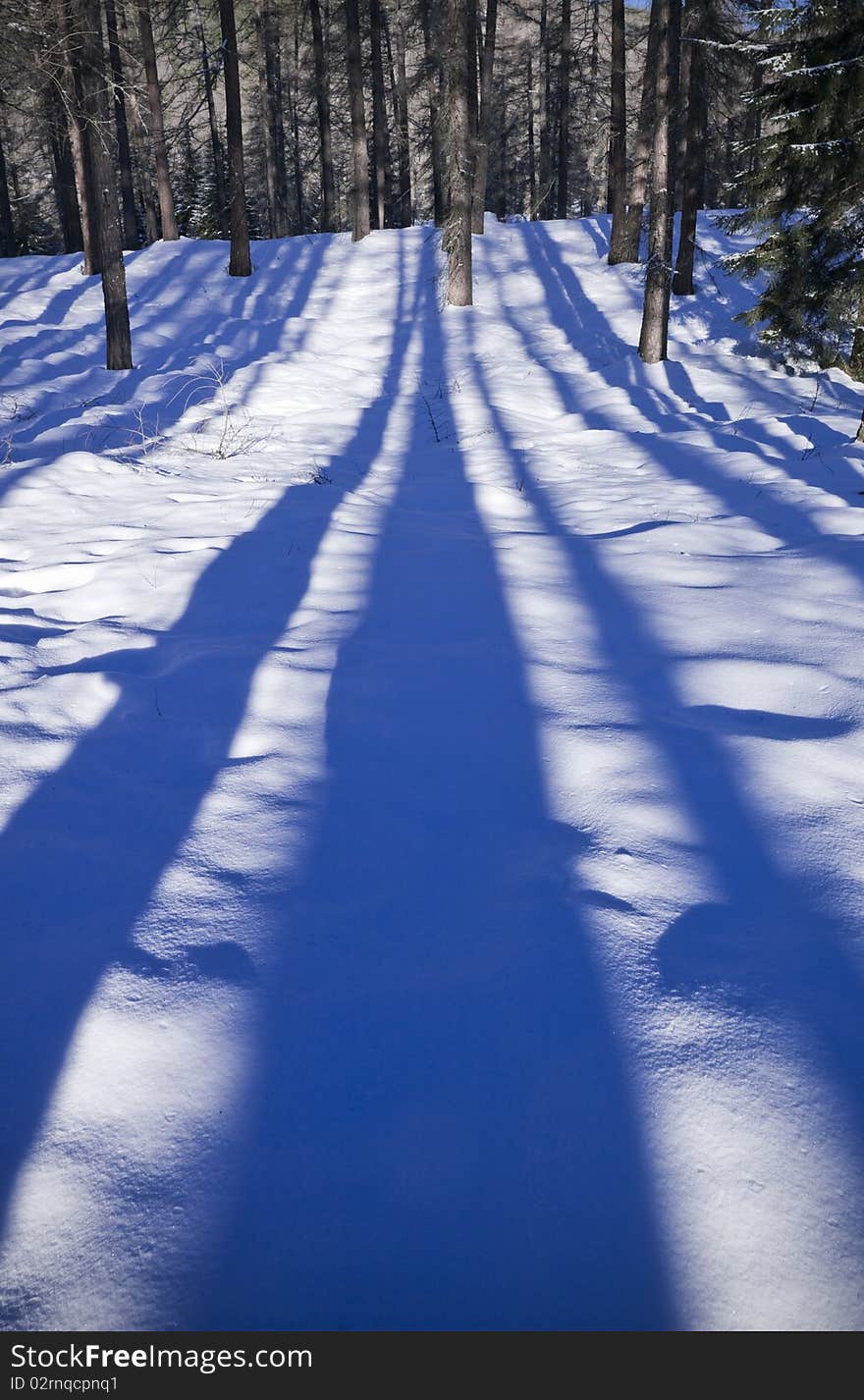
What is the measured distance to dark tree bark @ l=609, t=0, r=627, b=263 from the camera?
1688cm

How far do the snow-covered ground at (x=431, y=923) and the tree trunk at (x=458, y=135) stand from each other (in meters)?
12.3

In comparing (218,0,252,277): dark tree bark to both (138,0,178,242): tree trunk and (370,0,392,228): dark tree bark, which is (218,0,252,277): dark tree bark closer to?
(138,0,178,242): tree trunk

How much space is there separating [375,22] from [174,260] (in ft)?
32.8

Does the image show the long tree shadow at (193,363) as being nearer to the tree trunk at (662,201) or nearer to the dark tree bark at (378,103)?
the tree trunk at (662,201)

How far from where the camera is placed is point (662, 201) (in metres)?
11.4

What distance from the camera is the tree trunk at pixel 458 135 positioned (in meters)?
13.8

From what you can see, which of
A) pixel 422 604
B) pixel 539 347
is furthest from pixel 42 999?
pixel 539 347

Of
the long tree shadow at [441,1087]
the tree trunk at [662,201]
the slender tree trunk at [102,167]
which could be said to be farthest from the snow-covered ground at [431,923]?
the tree trunk at [662,201]

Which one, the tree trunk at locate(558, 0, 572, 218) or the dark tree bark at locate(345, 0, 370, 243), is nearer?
the dark tree bark at locate(345, 0, 370, 243)

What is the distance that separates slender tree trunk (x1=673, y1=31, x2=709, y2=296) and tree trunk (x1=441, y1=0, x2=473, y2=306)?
12.9 feet

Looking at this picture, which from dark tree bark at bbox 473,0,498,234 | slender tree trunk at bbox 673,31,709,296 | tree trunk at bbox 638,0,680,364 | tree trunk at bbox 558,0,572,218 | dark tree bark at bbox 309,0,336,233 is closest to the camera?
tree trunk at bbox 638,0,680,364

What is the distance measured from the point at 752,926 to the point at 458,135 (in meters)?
16.2

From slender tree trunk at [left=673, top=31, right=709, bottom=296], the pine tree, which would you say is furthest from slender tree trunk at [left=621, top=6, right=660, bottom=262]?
the pine tree

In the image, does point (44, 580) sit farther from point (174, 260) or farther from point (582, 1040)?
point (174, 260)
